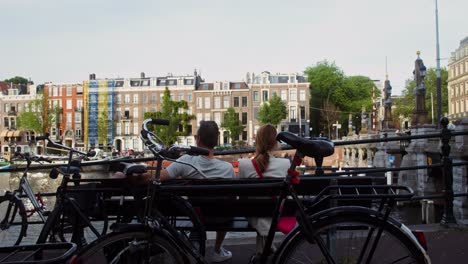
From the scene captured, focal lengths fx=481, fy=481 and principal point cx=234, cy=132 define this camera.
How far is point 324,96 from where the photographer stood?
221 feet

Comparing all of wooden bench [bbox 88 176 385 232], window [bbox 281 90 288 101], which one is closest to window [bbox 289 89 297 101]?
window [bbox 281 90 288 101]

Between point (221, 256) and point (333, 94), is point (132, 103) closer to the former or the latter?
point (333, 94)

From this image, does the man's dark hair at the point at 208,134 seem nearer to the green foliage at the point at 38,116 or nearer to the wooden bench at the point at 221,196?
the wooden bench at the point at 221,196

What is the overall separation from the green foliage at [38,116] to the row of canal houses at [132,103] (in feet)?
1.76

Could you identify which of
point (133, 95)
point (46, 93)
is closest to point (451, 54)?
point (133, 95)

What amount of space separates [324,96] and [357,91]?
487 cm

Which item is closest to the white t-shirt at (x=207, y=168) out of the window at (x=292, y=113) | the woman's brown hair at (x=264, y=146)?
the woman's brown hair at (x=264, y=146)

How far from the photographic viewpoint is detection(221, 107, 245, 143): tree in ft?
192

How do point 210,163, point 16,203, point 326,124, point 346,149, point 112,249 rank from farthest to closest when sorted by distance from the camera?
point 326,124 → point 346,149 → point 16,203 → point 210,163 → point 112,249

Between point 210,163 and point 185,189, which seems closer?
point 185,189

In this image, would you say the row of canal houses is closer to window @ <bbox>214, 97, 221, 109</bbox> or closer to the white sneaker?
window @ <bbox>214, 97, 221, 109</bbox>

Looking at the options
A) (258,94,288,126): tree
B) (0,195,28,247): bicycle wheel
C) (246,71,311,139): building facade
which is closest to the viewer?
(0,195,28,247): bicycle wheel

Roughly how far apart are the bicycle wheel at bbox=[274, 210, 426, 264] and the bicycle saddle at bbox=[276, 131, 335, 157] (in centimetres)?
36

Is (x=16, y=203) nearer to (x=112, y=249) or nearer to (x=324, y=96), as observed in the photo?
(x=112, y=249)
